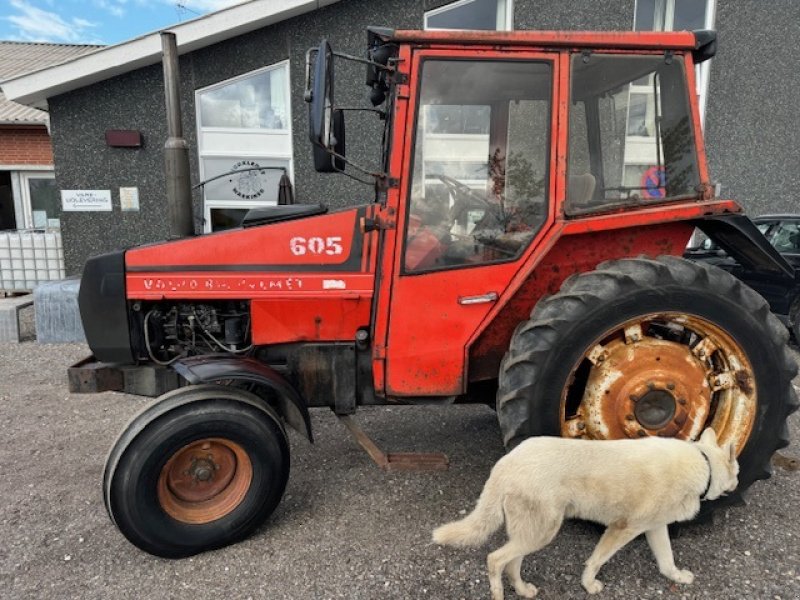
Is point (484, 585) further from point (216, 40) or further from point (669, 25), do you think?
point (669, 25)

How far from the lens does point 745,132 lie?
8.78 m

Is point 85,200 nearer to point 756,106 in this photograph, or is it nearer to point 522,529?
point 522,529

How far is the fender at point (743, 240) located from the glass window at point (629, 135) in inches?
8.4

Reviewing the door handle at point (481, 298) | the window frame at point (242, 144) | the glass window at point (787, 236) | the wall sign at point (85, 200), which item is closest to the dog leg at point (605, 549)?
the door handle at point (481, 298)

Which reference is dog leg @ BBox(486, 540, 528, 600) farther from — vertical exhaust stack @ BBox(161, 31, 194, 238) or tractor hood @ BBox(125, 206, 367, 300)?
vertical exhaust stack @ BBox(161, 31, 194, 238)

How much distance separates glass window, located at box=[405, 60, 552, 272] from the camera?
272 centimetres

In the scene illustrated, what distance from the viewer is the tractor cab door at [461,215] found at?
8.97 feet

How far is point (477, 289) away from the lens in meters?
2.81

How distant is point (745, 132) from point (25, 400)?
1034 cm

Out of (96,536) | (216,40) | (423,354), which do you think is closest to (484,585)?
(423,354)

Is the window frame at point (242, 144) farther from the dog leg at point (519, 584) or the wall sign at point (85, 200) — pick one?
the dog leg at point (519, 584)

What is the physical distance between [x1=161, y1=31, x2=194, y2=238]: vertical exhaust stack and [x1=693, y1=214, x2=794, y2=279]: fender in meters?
4.17

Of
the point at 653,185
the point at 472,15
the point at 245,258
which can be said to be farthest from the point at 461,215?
the point at 472,15

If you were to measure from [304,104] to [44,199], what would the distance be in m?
9.47
